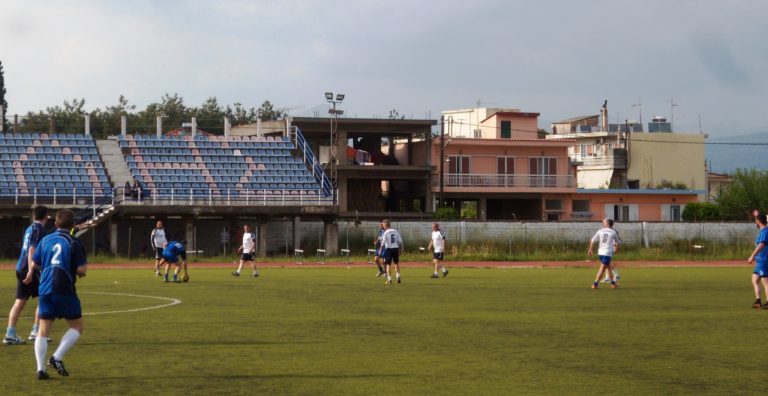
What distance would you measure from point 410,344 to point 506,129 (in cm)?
7473

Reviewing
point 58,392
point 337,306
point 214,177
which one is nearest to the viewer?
point 58,392

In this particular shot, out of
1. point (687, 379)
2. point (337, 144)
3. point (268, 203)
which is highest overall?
point (337, 144)

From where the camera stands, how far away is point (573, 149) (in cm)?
11062

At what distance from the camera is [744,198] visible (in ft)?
288

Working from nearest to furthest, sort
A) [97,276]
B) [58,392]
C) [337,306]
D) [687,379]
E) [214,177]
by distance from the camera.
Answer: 1. [58,392]
2. [687,379]
3. [337,306]
4. [97,276]
5. [214,177]

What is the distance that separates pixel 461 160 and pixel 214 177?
22235 millimetres

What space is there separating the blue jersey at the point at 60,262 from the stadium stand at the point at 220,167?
49447 mm

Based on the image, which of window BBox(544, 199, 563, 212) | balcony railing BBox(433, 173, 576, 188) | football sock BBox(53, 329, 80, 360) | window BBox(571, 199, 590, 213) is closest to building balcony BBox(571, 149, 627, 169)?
window BBox(571, 199, 590, 213)

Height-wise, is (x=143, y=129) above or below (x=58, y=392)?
above

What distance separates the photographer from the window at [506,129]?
90456 mm

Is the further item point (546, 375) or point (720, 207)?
point (720, 207)

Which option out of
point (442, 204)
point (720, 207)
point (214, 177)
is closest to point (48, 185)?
point (214, 177)

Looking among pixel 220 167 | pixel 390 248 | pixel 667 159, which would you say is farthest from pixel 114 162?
pixel 667 159

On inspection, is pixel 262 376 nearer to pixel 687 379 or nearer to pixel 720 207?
pixel 687 379
